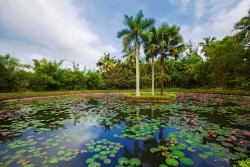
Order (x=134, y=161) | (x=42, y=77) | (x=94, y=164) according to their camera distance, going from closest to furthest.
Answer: (x=94, y=164) < (x=134, y=161) < (x=42, y=77)

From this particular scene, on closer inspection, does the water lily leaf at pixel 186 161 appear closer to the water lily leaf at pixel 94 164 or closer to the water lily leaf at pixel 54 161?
the water lily leaf at pixel 94 164

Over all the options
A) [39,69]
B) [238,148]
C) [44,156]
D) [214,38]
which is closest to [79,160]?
[44,156]

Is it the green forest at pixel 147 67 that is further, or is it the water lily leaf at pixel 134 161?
the green forest at pixel 147 67

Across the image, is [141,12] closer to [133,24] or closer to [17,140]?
[133,24]

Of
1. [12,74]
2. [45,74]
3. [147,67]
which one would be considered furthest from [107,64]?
[12,74]

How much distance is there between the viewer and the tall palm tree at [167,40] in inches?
538

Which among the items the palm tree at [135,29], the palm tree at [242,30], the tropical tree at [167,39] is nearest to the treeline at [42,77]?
the palm tree at [135,29]

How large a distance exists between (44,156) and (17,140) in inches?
67.3

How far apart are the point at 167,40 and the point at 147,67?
21548 mm

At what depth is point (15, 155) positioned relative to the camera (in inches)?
124

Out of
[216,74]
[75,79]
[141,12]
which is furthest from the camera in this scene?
[75,79]

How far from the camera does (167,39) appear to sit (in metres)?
13.9

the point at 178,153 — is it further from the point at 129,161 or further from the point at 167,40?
the point at 167,40

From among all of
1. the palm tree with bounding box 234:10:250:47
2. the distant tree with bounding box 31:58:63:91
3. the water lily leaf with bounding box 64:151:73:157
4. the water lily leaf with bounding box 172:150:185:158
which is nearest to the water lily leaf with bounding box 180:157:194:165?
the water lily leaf with bounding box 172:150:185:158
